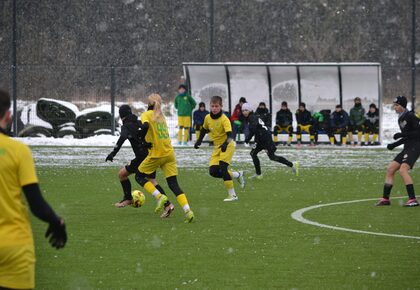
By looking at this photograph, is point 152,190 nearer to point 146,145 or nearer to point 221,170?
point 146,145

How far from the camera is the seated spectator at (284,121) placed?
32562mm

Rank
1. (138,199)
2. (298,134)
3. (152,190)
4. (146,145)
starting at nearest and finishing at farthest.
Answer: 1. (146,145)
2. (152,190)
3. (138,199)
4. (298,134)

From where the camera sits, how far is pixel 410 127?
15109 mm

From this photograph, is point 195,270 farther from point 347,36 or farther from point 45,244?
point 347,36

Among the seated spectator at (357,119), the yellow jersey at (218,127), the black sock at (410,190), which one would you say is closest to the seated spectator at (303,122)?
the seated spectator at (357,119)

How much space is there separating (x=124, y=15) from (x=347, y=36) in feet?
42.9

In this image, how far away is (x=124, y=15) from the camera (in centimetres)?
5844

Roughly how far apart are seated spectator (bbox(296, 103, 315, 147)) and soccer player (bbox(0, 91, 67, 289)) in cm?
2668

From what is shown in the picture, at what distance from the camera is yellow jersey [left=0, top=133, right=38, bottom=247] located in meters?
5.88

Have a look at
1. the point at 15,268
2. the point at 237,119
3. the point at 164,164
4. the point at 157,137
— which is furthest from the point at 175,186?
the point at 237,119

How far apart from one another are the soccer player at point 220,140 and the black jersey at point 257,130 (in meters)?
3.40

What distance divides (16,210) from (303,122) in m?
26.8

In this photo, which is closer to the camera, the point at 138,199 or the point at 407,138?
the point at 138,199

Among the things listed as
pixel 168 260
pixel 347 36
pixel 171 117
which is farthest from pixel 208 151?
pixel 347 36
